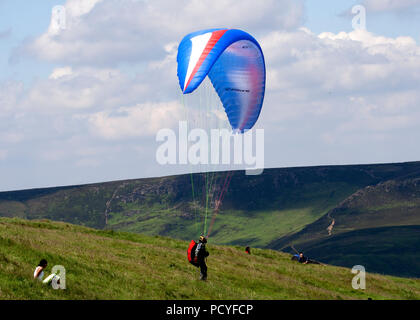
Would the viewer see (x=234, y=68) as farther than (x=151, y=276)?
Yes

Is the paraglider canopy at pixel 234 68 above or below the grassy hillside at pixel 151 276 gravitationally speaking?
above

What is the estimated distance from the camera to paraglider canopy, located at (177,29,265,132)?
128 feet

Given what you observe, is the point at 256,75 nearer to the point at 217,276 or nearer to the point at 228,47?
the point at 228,47

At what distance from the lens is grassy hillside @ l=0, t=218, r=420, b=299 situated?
26.1m

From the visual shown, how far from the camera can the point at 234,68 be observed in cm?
4212

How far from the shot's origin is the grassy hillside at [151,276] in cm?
2608

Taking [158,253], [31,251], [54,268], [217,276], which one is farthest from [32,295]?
[158,253]

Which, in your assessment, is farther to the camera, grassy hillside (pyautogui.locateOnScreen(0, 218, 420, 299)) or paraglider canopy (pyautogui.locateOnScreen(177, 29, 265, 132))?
paraglider canopy (pyautogui.locateOnScreen(177, 29, 265, 132))

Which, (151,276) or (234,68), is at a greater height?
(234,68)

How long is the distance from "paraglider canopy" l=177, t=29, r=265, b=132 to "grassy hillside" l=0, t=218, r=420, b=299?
9968 mm

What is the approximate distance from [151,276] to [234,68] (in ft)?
53.7

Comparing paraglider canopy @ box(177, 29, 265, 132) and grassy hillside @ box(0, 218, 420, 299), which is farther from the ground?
paraglider canopy @ box(177, 29, 265, 132)

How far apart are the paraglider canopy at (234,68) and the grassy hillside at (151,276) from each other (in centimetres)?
997

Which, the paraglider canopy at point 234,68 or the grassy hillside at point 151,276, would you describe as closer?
the grassy hillside at point 151,276
